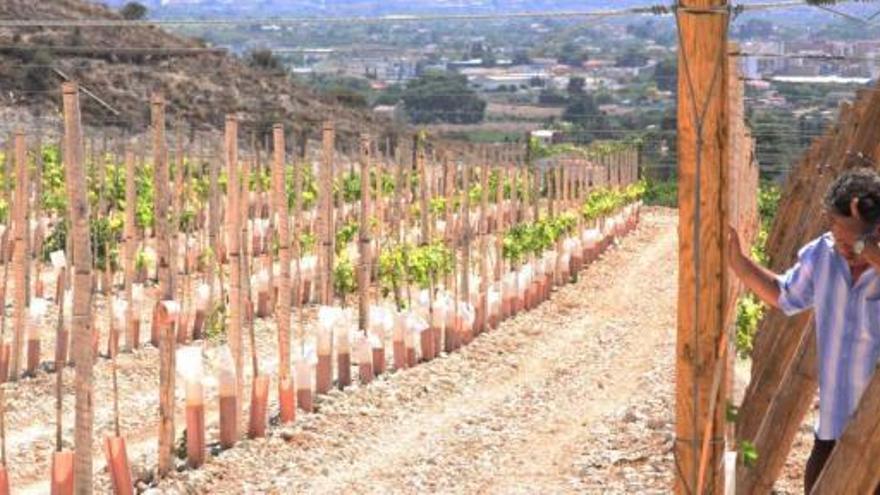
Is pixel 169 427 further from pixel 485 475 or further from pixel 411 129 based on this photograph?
pixel 411 129

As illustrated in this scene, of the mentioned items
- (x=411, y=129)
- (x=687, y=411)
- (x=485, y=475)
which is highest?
(x=687, y=411)

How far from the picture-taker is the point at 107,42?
4712cm

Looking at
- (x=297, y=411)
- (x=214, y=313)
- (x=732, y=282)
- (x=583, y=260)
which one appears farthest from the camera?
(x=583, y=260)

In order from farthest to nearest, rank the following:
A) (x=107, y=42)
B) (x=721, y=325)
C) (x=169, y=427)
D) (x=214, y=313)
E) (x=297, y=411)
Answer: (x=107, y=42) → (x=214, y=313) → (x=297, y=411) → (x=169, y=427) → (x=721, y=325)

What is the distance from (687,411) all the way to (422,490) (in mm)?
5115

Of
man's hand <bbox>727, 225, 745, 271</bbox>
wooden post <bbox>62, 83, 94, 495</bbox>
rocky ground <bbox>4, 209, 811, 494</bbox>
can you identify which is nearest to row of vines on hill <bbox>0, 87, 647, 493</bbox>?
wooden post <bbox>62, 83, 94, 495</bbox>

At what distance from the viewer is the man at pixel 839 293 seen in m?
5.80

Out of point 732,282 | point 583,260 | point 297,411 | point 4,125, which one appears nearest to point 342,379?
point 297,411

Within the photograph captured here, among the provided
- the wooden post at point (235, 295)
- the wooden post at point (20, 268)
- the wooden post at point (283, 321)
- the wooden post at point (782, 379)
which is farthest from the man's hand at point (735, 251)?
the wooden post at point (20, 268)

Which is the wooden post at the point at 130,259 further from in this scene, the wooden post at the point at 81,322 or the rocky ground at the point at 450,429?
the wooden post at the point at 81,322

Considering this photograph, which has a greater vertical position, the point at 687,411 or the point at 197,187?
the point at 687,411

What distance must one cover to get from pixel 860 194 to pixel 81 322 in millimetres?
3696

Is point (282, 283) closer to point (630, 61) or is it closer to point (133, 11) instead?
point (133, 11)

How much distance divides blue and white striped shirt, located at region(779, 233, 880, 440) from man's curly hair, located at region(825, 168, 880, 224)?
0.65ft
